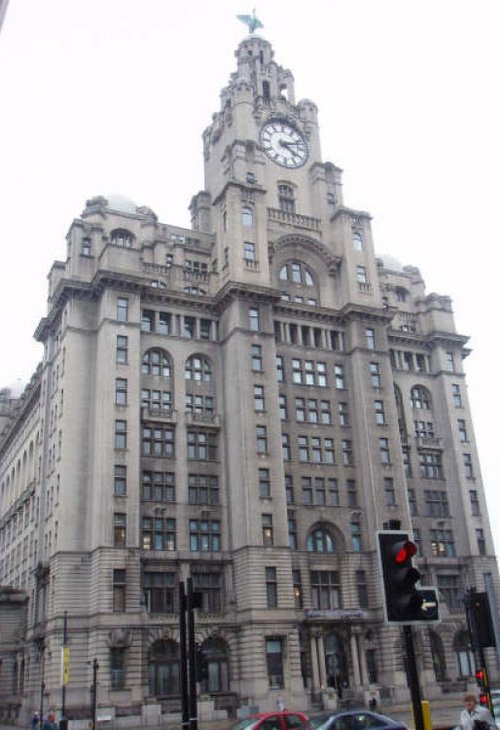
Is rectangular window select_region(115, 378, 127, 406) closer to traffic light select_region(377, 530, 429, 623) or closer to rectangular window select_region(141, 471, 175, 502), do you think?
rectangular window select_region(141, 471, 175, 502)

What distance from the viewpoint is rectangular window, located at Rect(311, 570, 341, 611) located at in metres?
65.9

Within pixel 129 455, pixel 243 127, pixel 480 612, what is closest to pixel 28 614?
pixel 129 455

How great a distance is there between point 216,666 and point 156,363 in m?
27.2

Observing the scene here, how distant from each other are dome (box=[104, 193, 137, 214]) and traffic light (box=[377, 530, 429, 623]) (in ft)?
239

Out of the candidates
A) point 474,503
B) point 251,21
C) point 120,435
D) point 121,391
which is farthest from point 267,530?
point 251,21

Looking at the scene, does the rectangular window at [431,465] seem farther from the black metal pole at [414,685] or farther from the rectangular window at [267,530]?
the black metal pole at [414,685]

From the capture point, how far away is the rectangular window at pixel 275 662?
59412 mm

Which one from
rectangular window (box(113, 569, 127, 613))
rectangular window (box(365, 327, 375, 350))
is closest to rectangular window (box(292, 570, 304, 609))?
rectangular window (box(113, 569, 127, 613))

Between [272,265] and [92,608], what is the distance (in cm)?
3862

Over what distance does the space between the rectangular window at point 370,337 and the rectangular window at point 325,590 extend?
23710mm

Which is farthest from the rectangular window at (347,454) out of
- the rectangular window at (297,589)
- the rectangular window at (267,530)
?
the rectangular window at (297,589)

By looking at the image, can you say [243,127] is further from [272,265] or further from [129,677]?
[129,677]

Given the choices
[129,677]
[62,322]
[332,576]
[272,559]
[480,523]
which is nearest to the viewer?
[129,677]

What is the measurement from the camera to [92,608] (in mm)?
58906
